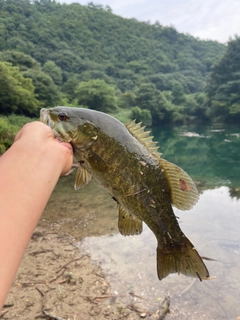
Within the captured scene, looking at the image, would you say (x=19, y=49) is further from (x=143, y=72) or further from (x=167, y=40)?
(x=167, y=40)

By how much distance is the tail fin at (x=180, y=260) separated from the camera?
193 cm

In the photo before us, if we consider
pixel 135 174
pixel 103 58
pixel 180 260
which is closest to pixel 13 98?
pixel 135 174

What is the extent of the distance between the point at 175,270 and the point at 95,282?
12.8ft

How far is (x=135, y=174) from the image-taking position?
196 centimetres

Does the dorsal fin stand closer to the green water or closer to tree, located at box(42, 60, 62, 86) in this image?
the green water

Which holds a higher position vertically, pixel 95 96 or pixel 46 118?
pixel 46 118

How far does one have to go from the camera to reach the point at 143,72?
77750mm

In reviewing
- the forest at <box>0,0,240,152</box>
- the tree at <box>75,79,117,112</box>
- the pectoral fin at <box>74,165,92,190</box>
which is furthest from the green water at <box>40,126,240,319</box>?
the tree at <box>75,79,117,112</box>

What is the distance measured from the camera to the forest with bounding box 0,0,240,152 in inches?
1083

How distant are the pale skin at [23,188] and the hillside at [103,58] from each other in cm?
2308

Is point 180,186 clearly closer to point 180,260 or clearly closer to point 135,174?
point 135,174

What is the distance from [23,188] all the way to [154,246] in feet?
20.5

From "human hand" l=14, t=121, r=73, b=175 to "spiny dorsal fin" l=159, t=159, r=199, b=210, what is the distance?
0.72m

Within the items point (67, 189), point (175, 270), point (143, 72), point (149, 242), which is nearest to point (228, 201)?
point (149, 242)
